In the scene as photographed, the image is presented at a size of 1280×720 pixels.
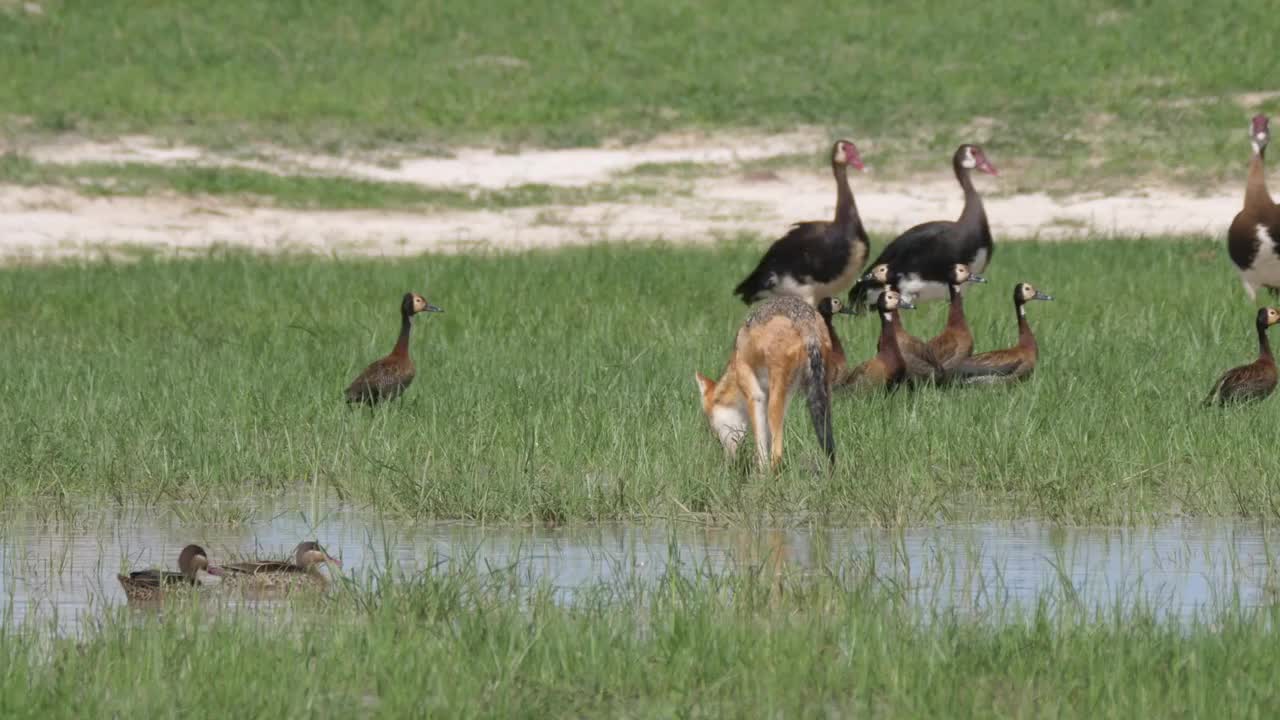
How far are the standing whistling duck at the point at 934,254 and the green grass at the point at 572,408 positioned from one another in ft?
0.88

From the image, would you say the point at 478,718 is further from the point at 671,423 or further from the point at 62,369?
the point at 62,369

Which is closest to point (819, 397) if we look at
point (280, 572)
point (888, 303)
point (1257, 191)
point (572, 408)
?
point (572, 408)

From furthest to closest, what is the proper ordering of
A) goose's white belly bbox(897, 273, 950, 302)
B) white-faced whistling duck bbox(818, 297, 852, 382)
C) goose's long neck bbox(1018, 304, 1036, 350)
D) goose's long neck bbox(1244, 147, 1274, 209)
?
goose's long neck bbox(1244, 147, 1274, 209), goose's white belly bbox(897, 273, 950, 302), goose's long neck bbox(1018, 304, 1036, 350), white-faced whistling duck bbox(818, 297, 852, 382)

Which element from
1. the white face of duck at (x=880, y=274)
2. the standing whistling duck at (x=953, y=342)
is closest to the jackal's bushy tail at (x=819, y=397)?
the standing whistling duck at (x=953, y=342)

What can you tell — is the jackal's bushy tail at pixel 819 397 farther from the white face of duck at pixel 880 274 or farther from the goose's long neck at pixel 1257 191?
the goose's long neck at pixel 1257 191

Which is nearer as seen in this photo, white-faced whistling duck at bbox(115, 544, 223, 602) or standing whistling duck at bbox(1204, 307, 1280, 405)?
white-faced whistling duck at bbox(115, 544, 223, 602)

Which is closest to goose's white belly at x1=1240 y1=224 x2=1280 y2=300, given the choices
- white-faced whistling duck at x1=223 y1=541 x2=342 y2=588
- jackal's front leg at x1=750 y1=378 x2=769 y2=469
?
jackal's front leg at x1=750 y1=378 x2=769 y2=469

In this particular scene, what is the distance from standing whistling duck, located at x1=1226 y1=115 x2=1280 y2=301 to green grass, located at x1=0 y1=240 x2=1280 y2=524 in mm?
290

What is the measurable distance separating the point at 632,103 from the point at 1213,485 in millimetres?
23287

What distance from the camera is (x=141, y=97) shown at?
3175 cm

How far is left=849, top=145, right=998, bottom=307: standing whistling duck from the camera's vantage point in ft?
52.4

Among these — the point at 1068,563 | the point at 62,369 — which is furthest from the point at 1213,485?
the point at 62,369

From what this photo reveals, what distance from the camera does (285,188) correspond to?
25938mm

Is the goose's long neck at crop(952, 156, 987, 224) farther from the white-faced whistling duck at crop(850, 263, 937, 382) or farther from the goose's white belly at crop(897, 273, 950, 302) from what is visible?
the white-faced whistling duck at crop(850, 263, 937, 382)
